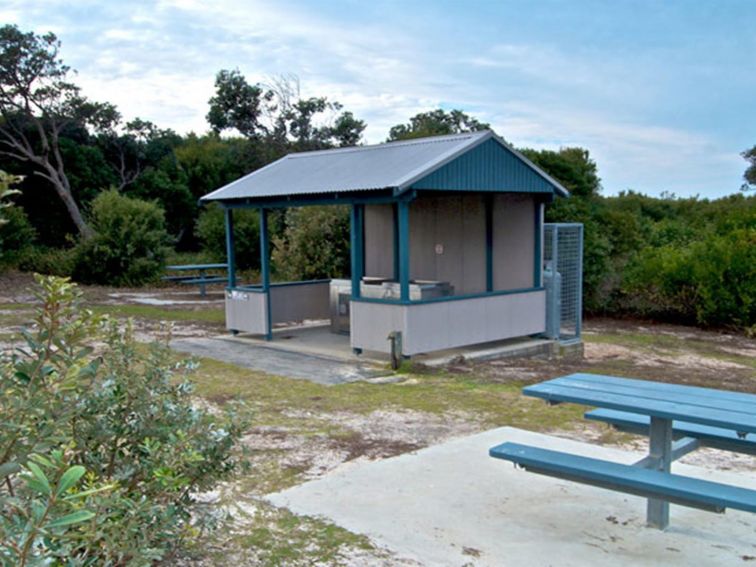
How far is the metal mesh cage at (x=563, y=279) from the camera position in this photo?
35.4 feet

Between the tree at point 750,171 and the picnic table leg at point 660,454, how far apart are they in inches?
1347

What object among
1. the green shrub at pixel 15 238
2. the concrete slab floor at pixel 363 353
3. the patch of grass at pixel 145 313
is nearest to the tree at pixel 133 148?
the green shrub at pixel 15 238

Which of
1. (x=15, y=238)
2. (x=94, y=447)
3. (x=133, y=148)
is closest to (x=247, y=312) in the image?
(x=94, y=447)

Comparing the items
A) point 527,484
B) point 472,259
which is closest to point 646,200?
point 472,259

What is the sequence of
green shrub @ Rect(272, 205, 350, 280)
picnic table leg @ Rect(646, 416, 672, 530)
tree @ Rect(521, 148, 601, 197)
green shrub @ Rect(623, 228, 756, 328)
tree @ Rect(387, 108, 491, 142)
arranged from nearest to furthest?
picnic table leg @ Rect(646, 416, 672, 530), green shrub @ Rect(623, 228, 756, 328), green shrub @ Rect(272, 205, 350, 280), tree @ Rect(521, 148, 601, 197), tree @ Rect(387, 108, 491, 142)

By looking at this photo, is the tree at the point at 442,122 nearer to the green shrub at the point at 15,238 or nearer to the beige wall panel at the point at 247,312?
the green shrub at the point at 15,238

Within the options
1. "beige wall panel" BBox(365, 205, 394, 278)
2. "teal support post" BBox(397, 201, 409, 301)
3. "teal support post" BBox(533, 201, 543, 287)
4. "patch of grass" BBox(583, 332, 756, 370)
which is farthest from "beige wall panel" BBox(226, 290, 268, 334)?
"patch of grass" BBox(583, 332, 756, 370)

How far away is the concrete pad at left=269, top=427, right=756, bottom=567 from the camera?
361 cm

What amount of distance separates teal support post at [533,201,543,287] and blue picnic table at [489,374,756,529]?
21.0 feet

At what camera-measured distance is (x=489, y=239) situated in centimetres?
1101

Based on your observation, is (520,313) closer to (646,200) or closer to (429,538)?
(429,538)

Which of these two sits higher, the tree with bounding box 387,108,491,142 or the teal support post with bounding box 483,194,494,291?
the tree with bounding box 387,108,491,142

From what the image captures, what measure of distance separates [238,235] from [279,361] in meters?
12.7

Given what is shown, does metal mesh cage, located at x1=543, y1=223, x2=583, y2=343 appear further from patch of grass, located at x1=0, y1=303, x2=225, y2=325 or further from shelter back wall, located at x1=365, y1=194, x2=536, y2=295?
patch of grass, located at x1=0, y1=303, x2=225, y2=325
